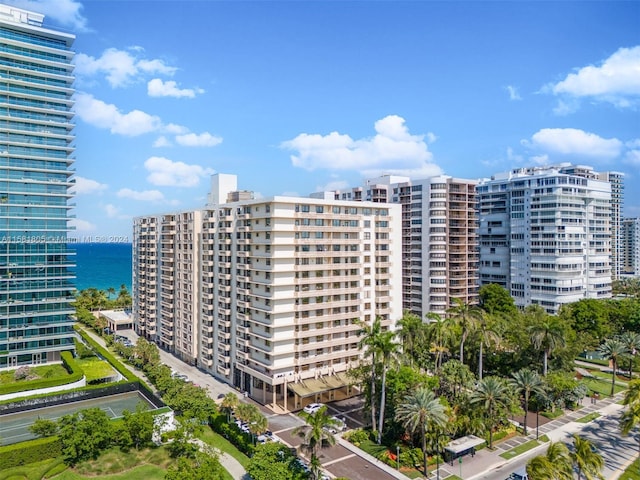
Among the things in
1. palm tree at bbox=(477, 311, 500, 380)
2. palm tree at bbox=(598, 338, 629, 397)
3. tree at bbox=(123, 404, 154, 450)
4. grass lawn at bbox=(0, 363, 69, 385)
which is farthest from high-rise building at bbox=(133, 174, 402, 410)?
palm tree at bbox=(598, 338, 629, 397)

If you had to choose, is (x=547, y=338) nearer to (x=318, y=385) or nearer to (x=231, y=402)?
(x=318, y=385)

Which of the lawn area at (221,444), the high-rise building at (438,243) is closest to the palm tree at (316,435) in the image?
the lawn area at (221,444)

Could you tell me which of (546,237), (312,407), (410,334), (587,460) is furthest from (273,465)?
(546,237)

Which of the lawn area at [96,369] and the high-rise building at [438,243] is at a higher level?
the high-rise building at [438,243]

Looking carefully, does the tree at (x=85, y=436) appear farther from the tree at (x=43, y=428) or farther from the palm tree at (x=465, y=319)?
the palm tree at (x=465, y=319)

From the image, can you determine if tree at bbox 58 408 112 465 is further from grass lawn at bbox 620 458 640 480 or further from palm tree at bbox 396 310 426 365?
grass lawn at bbox 620 458 640 480

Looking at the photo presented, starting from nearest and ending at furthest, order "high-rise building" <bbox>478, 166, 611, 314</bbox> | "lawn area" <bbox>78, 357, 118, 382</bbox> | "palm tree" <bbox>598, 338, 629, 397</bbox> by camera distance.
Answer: "palm tree" <bbox>598, 338, 629, 397</bbox>, "lawn area" <bbox>78, 357, 118, 382</bbox>, "high-rise building" <bbox>478, 166, 611, 314</bbox>
